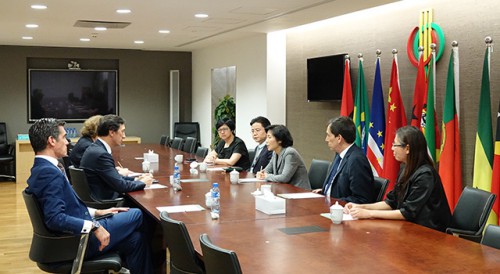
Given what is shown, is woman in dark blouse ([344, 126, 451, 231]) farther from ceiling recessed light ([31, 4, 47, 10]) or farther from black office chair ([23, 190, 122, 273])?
ceiling recessed light ([31, 4, 47, 10])

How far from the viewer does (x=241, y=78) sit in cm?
1104

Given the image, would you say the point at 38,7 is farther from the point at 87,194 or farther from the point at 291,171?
the point at 291,171

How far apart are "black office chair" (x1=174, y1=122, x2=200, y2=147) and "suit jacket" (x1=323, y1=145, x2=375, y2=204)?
8806 millimetres

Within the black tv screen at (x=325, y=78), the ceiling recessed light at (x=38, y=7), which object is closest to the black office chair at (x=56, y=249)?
the ceiling recessed light at (x=38, y=7)

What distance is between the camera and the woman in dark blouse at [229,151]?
23.0 ft

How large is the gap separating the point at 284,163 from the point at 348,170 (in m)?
1.13

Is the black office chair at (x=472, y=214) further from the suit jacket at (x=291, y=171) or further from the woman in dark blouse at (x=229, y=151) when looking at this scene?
the woman in dark blouse at (x=229, y=151)

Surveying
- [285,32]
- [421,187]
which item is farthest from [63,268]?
[285,32]

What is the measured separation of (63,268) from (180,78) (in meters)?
10.5

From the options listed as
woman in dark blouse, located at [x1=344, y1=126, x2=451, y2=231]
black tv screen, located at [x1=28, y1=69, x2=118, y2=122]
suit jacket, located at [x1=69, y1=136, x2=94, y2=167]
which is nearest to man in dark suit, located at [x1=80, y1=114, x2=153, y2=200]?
suit jacket, located at [x1=69, y1=136, x2=94, y2=167]

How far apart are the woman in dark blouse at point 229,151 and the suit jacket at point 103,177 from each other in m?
1.78

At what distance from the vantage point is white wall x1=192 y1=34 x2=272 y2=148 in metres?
10.2

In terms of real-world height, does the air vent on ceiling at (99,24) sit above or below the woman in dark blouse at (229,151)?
above

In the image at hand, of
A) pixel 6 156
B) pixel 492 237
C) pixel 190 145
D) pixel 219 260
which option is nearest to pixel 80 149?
pixel 190 145
